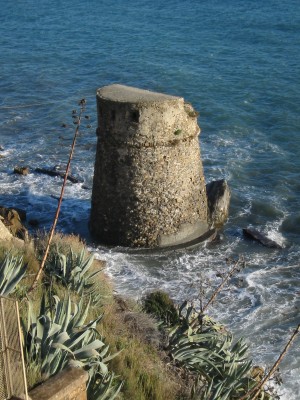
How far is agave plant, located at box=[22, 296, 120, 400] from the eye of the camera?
675cm

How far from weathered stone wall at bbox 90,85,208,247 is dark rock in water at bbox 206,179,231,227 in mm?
860

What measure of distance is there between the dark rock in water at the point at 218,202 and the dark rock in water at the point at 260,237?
82 cm

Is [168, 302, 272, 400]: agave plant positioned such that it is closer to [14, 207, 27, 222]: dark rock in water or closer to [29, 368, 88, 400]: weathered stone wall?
[29, 368, 88, 400]: weathered stone wall

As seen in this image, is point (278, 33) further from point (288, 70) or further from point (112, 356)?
point (112, 356)

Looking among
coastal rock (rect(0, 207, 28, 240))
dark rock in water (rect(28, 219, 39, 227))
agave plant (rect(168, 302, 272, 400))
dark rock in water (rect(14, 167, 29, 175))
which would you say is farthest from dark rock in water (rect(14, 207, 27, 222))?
agave plant (rect(168, 302, 272, 400))

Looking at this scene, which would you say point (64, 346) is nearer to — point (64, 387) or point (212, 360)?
point (64, 387)

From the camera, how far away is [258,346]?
1348cm

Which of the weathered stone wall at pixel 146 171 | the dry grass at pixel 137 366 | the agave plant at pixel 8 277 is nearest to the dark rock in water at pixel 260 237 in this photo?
the weathered stone wall at pixel 146 171

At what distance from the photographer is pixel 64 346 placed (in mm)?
6805

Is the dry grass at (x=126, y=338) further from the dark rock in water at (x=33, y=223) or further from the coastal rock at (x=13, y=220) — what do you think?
the dark rock in water at (x=33, y=223)

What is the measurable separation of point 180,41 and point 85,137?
16757 mm

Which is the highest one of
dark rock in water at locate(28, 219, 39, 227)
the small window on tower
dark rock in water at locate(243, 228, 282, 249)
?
the small window on tower

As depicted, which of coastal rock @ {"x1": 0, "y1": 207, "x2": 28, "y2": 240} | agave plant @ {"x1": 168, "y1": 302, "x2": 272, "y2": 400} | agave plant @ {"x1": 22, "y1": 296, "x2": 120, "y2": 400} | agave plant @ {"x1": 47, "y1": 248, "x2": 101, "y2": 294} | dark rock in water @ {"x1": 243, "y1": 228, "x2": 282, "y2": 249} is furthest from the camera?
dark rock in water @ {"x1": 243, "y1": 228, "x2": 282, "y2": 249}

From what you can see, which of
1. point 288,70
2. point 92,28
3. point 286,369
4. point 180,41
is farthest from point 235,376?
point 92,28
